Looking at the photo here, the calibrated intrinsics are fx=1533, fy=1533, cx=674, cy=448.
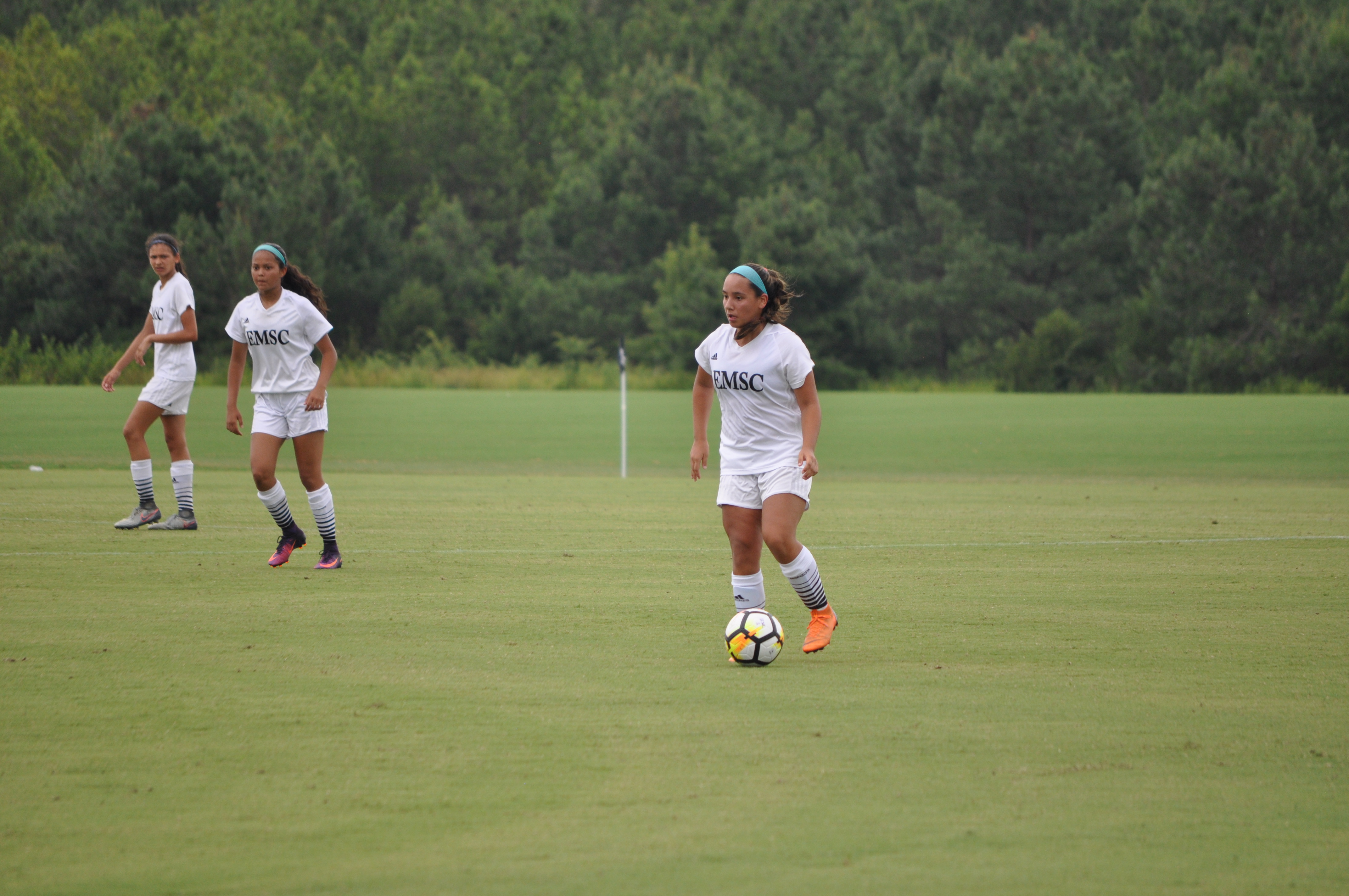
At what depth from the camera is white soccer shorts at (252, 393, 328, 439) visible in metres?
10.6

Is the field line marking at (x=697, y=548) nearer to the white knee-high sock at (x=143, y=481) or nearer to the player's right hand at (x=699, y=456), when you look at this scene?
the white knee-high sock at (x=143, y=481)

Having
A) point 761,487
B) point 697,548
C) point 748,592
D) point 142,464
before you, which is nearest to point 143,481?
point 142,464

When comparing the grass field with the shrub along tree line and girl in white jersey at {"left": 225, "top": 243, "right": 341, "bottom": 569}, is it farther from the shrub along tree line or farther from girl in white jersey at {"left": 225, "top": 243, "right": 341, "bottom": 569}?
the shrub along tree line

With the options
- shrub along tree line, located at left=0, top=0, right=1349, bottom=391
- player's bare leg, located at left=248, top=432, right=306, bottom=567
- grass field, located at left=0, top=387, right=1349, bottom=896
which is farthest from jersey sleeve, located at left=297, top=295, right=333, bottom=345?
shrub along tree line, located at left=0, top=0, right=1349, bottom=391

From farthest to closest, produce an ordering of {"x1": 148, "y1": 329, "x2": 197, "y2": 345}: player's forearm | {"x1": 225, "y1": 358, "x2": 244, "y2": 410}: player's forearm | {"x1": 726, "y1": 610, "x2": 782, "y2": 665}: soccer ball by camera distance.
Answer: {"x1": 148, "y1": 329, "x2": 197, "y2": 345}: player's forearm, {"x1": 225, "y1": 358, "x2": 244, "y2": 410}: player's forearm, {"x1": 726, "y1": 610, "x2": 782, "y2": 665}: soccer ball

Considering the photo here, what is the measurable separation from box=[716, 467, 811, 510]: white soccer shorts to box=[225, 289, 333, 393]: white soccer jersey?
4015 mm

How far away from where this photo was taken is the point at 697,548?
1251 cm

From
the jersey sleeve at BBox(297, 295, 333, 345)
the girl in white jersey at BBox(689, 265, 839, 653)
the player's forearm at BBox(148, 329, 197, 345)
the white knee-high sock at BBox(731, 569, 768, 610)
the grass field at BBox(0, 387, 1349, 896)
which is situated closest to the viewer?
the grass field at BBox(0, 387, 1349, 896)

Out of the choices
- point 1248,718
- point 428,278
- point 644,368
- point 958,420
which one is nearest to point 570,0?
point 428,278

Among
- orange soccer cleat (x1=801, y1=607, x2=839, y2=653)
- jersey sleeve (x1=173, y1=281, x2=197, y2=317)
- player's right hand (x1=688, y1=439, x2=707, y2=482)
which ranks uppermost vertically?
jersey sleeve (x1=173, y1=281, x2=197, y2=317)

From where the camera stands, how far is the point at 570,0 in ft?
282

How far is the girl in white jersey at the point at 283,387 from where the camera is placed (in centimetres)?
1058

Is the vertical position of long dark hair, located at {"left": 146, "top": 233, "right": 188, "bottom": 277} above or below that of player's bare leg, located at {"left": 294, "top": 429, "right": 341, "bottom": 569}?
above

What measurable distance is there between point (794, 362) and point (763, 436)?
411 mm
